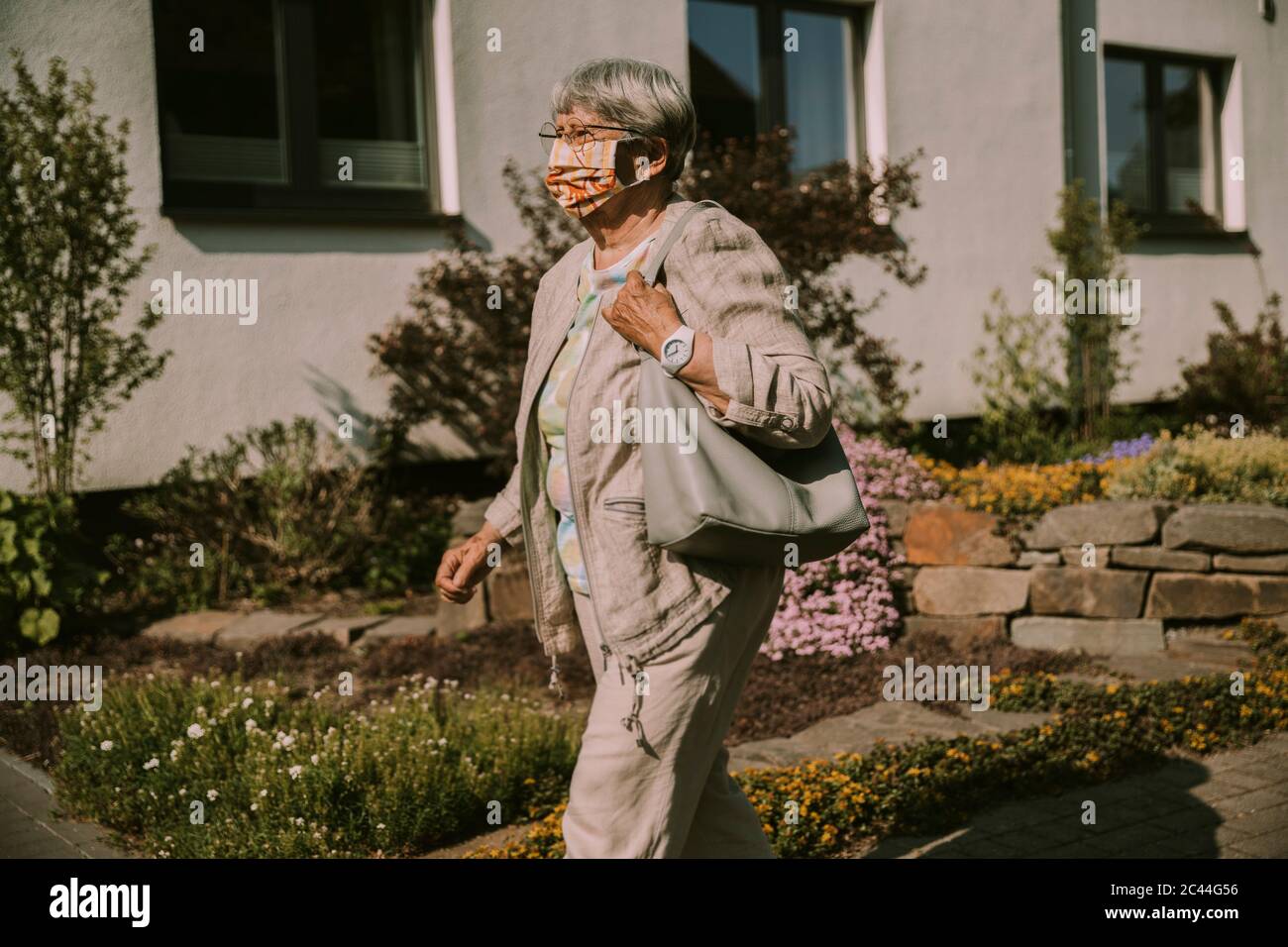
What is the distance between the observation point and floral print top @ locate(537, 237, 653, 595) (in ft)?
9.23

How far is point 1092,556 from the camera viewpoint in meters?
6.71

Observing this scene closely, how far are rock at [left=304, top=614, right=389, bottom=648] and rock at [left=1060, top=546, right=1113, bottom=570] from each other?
369 centimetres

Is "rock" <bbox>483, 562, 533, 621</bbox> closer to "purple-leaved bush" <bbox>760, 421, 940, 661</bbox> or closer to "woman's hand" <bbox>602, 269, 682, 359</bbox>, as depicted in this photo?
"purple-leaved bush" <bbox>760, 421, 940, 661</bbox>

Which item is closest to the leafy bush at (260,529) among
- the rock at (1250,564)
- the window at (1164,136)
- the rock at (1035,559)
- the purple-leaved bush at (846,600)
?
the purple-leaved bush at (846,600)

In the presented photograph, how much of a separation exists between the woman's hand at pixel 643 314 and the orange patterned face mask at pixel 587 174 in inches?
10.4

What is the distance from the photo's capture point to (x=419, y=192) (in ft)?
29.3

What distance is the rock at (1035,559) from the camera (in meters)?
6.81

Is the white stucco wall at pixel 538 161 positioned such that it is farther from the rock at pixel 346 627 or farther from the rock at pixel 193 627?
the rock at pixel 346 627

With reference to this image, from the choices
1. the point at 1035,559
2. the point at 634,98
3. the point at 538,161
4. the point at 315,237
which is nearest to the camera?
the point at 634,98

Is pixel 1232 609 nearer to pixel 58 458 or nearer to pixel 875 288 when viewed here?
pixel 875 288

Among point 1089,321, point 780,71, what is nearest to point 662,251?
point 780,71

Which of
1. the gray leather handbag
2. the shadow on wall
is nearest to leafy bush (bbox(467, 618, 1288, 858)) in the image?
the gray leather handbag

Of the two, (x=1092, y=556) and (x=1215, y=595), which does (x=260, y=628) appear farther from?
(x=1215, y=595)

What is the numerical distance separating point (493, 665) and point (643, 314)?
13.4 feet
